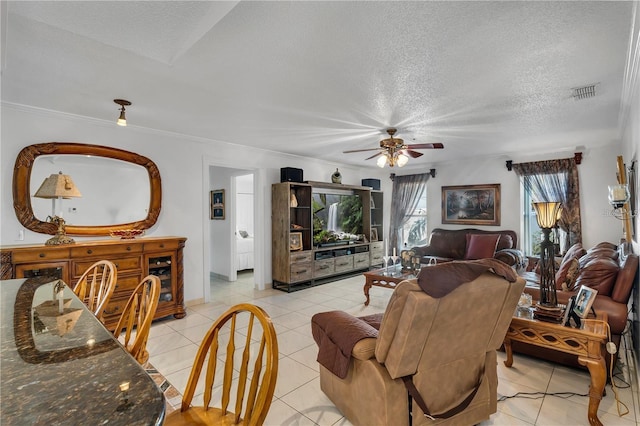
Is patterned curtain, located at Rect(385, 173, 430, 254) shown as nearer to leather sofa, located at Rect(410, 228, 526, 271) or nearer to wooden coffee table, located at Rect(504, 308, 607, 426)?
leather sofa, located at Rect(410, 228, 526, 271)

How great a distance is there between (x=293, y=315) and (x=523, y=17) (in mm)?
3589

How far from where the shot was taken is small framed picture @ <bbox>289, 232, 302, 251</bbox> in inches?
207

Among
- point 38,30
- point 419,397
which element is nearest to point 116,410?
point 419,397

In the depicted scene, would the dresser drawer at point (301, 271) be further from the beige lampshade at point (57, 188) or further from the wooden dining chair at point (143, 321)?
the wooden dining chair at point (143, 321)

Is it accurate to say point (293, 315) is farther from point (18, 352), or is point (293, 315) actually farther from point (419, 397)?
point (18, 352)

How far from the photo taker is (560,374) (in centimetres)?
254

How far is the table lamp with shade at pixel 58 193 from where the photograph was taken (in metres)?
3.19

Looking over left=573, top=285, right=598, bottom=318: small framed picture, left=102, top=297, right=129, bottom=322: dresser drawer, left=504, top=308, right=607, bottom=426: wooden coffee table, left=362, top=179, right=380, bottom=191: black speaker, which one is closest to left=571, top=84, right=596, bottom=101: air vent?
left=573, top=285, right=598, bottom=318: small framed picture

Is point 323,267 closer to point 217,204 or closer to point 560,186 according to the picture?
point 217,204

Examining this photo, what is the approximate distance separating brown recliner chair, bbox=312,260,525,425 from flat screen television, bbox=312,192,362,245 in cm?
405

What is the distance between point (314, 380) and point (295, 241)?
3.03 meters

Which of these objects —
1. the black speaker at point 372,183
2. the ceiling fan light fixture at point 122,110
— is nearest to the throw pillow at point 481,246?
the black speaker at point 372,183

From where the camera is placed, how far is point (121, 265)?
3.43 metres

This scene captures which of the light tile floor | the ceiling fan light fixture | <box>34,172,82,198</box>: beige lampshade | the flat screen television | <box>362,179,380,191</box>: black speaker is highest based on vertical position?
the ceiling fan light fixture
